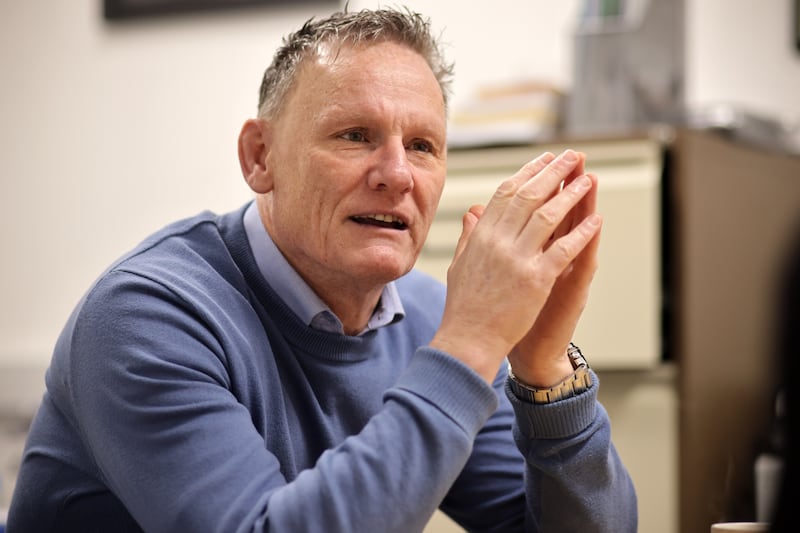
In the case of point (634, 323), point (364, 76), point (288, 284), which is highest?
point (364, 76)

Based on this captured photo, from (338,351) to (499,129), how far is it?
3.46 ft

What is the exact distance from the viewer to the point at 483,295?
92 cm

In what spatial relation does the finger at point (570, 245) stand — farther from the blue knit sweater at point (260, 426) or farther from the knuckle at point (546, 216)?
the blue knit sweater at point (260, 426)

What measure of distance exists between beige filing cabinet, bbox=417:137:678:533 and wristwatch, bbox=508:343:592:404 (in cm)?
85

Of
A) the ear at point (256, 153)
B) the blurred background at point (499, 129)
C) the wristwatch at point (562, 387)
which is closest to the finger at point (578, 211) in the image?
the wristwatch at point (562, 387)

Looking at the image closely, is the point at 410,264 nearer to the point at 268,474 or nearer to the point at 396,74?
the point at 396,74

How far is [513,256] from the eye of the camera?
92 cm

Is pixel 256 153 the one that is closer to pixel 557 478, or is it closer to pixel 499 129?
pixel 557 478

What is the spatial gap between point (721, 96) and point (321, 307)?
1567 mm

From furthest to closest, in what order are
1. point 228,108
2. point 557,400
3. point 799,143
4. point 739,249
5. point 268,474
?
point 228,108, point 799,143, point 739,249, point 557,400, point 268,474

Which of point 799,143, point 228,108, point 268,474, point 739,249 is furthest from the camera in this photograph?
point 228,108

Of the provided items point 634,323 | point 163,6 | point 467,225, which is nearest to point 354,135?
point 467,225

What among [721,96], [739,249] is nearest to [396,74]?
[739,249]

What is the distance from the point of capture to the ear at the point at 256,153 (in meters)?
1.18
